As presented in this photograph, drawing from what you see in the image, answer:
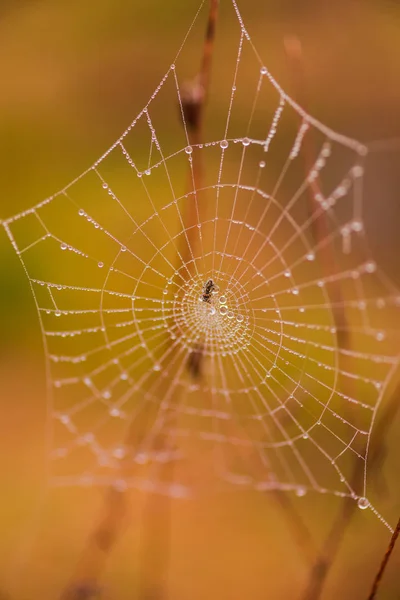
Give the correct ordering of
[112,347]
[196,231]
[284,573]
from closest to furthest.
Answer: [284,573], [196,231], [112,347]

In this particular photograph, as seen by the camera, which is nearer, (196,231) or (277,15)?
(196,231)

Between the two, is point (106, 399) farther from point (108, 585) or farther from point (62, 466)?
point (108, 585)

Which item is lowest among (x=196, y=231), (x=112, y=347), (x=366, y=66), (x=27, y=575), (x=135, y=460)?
(x=27, y=575)

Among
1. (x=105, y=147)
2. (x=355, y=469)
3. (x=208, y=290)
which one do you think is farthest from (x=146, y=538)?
(x=105, y=147)

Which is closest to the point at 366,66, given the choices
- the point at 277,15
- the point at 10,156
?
the point at 277,15

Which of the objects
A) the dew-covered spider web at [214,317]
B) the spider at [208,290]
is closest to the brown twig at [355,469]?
the dew-covered spider web at [214,317]

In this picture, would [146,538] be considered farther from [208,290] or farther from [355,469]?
[208,290]

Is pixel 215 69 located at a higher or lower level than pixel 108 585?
higher

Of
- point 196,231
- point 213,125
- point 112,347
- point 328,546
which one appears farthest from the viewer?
point 213,125
